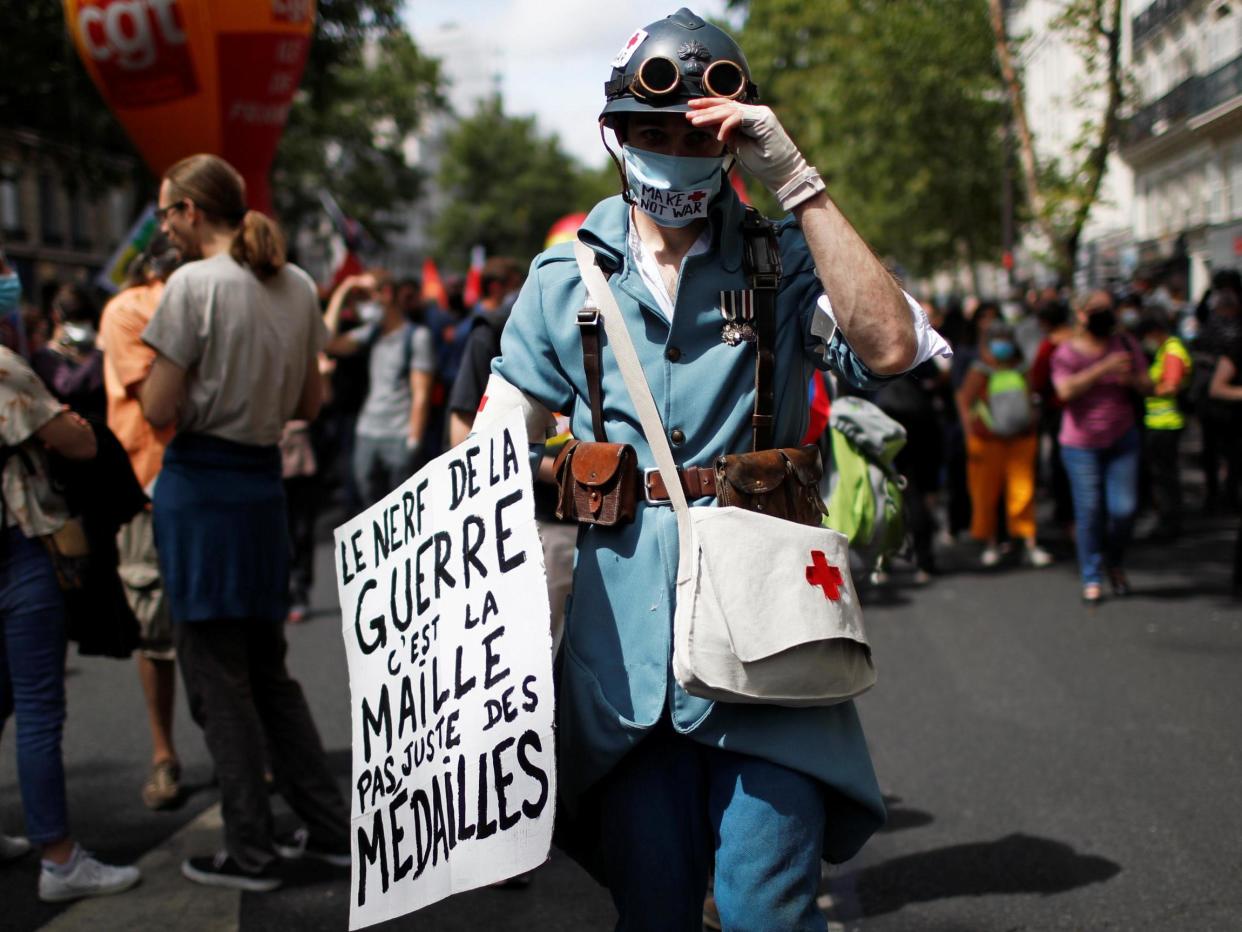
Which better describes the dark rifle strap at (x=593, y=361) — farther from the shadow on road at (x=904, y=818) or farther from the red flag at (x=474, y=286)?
the red flag at (x=474, y=286)

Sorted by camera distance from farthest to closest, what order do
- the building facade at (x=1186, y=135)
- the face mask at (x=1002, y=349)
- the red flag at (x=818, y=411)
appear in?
1. the building facade at (x=1186, y=135)
2. the face mask at (x=1002, y=349)
3. the red flag at (x=818, y=411)

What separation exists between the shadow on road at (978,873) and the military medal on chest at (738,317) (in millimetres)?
2203

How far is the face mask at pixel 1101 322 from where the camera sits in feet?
30.0

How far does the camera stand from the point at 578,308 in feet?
9.26

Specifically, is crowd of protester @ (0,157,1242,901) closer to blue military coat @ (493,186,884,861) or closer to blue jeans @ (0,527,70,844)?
blue jeans @ (0,527,70,844)

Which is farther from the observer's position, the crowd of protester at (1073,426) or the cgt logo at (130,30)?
the cgt logo at (130,30)

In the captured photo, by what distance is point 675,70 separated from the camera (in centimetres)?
262

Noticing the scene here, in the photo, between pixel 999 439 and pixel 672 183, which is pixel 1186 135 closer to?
pixel 999 439

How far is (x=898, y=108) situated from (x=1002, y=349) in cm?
1855

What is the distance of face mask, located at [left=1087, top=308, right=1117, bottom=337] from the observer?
9133 millimetres

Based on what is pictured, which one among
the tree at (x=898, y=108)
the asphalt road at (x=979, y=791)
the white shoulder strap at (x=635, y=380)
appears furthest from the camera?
the tree at (x=898, y=108)

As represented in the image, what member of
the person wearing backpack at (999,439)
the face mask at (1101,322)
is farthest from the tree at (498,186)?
the face mask at (1101,322)

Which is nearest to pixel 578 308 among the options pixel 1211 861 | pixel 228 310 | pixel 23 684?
pixel 228 310

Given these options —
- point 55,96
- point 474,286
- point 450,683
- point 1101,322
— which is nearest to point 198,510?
point 450,683
